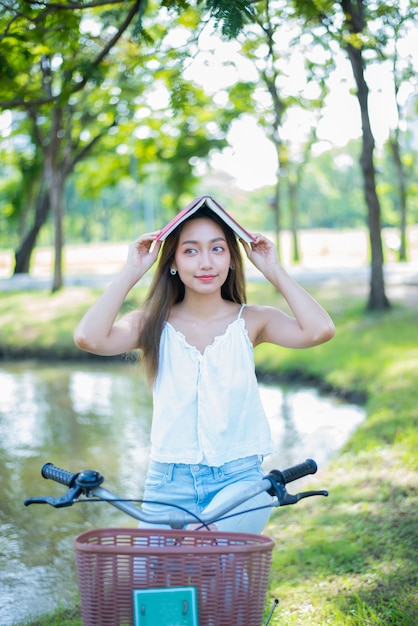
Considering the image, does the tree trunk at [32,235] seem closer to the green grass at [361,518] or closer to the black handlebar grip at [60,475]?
the green grass at [361,518]

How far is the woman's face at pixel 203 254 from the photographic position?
10.4 feet

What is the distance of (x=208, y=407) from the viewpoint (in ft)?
9.92

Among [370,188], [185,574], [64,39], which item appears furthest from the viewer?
[370,188]

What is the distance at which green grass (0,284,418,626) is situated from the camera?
3.86 meters

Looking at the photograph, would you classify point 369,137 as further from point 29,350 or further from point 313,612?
point 313,612

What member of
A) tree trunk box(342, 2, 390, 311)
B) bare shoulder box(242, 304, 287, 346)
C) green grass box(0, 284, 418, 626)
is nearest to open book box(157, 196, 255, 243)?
bare shoulder box(242, 304, 287, 346)

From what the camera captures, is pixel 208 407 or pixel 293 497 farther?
pixel 208 407

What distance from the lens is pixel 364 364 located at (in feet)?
34.4

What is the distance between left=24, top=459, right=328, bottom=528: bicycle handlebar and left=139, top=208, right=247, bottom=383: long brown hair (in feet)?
2.51

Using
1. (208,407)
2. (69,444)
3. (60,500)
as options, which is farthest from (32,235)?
(60,500)

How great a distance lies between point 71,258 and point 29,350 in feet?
109

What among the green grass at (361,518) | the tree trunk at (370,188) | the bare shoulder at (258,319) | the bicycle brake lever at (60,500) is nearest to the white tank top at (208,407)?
the bare shoulder at (258,319)

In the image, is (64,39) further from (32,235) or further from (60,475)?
(32,235)

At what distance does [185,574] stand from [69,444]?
256 inches
